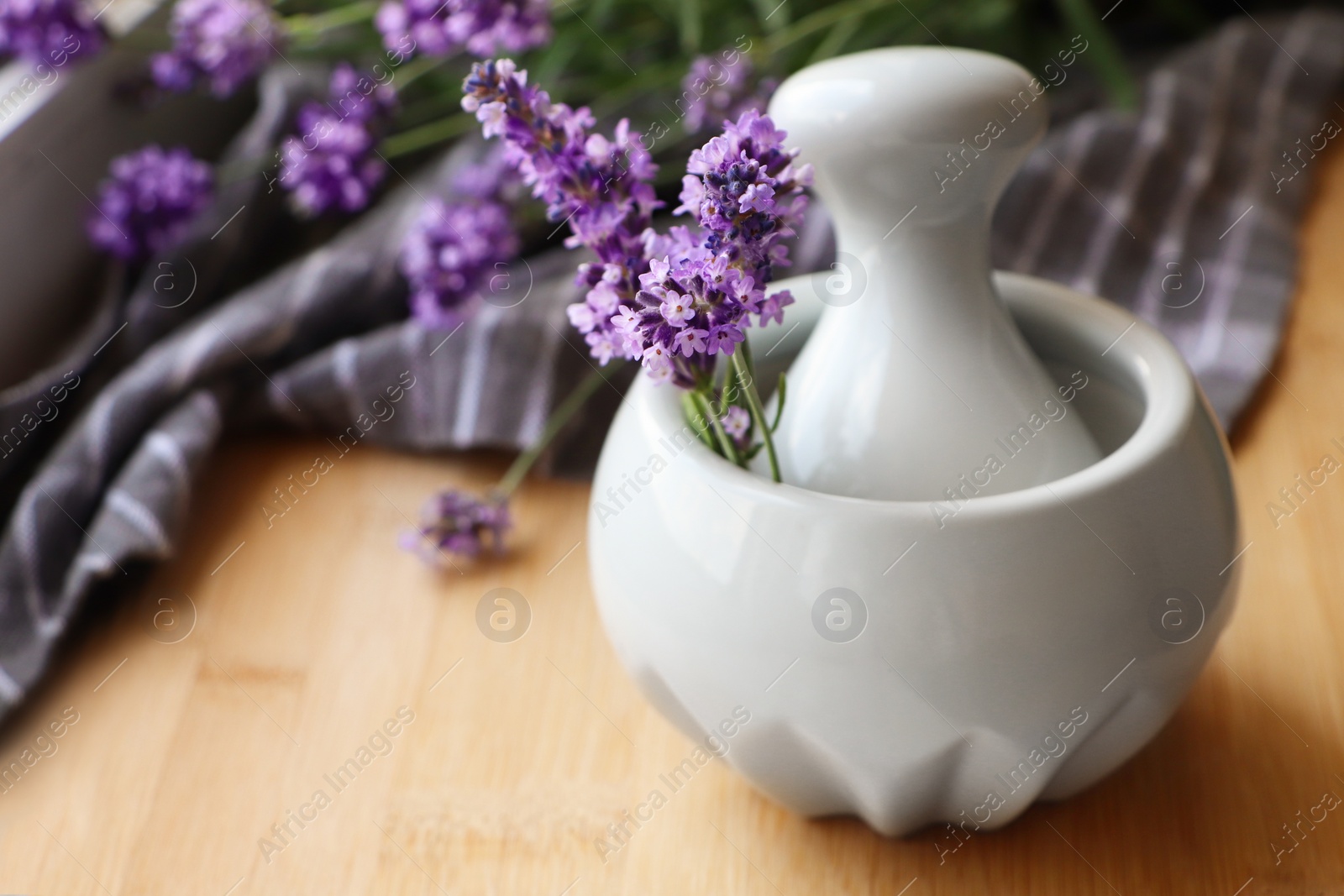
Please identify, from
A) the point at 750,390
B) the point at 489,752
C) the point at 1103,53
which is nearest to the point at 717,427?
the point at 750,390

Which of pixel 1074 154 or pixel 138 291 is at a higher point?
pixel 138 291

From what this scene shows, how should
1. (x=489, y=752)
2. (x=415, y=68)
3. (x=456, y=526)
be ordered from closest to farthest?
1. (x=489, y=752)
2. (x=456, y=526)
3. (x=415, y=68)

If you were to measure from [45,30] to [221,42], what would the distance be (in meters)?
0.09

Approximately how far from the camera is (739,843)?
0.40 metres

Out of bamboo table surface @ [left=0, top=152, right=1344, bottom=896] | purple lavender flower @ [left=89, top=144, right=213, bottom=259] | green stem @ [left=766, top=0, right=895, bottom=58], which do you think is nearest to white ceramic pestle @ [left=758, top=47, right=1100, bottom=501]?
bamboo table surface @ [left=0, top=152, right=1344, bottom=896]

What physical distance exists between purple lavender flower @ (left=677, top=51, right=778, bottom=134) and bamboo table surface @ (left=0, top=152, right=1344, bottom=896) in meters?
0.19

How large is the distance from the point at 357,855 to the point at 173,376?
1.04 ft

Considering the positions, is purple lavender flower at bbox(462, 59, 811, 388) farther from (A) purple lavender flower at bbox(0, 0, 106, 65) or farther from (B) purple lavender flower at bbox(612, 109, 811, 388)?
(A) purple lavender flower at bbox(0, 0, 106, 65)

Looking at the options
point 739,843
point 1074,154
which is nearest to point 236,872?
point 739,843

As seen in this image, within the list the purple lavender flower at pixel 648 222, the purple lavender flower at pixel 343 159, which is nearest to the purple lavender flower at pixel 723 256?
the purple lavender flower at pixel 648 222

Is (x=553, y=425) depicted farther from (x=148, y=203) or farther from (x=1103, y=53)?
(x=1103, y=53)

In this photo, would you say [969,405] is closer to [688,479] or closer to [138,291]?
[688,479]

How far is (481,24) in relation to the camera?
597 millimetres

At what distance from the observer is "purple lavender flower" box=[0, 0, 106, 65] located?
646 mm
